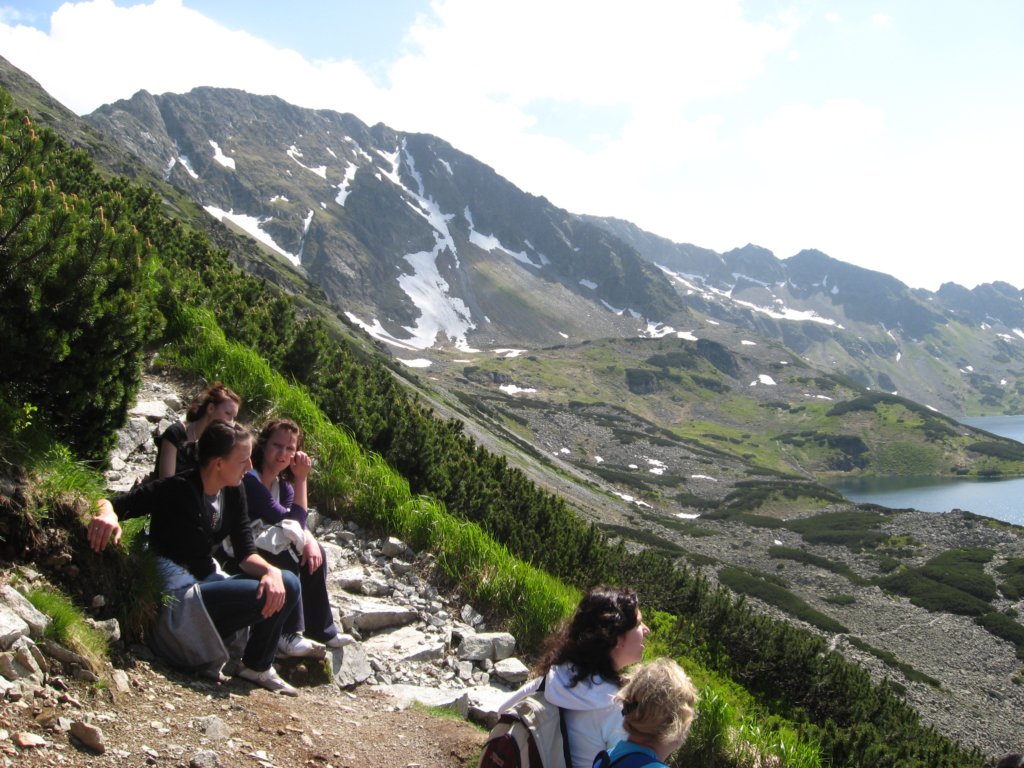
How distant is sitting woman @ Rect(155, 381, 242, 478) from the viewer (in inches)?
223

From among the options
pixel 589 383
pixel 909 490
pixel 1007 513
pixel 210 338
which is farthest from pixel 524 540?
pixel 589 383

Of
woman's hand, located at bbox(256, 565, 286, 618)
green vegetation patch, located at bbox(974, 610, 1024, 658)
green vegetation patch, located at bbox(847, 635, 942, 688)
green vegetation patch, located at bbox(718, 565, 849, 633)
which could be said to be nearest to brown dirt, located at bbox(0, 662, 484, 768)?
woman's hand, located at bbox(256, 565, 286, 618)

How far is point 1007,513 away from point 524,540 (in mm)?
115528

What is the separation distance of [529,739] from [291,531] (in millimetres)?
2883

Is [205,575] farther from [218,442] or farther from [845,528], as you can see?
[845,528]

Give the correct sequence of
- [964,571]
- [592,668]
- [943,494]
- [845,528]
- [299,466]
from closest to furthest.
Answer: [592,668] < [299,466] < [964,571] < [845,528] < [943,494]

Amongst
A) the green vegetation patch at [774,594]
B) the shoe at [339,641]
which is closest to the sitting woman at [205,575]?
the shoe at [339,641]

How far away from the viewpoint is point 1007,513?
100 metres

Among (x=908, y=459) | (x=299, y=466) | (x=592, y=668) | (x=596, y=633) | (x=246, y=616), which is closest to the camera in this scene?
(x=592, y=668)

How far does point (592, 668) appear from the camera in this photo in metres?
4.07

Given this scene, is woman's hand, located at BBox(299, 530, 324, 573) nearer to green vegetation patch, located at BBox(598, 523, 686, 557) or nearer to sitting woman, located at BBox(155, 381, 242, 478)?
sitting woman, located at BBox(155, 381, 242, 478)

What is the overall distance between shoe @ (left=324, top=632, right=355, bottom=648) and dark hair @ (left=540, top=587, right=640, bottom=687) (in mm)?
2829

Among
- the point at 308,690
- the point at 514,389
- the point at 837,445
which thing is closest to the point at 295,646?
the point at 308,690

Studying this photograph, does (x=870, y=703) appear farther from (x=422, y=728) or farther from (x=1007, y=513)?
(x=1007, y=513)
